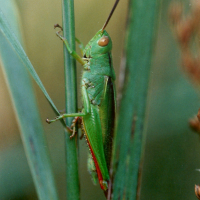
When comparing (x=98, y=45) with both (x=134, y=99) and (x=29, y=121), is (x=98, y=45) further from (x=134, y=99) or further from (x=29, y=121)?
(x=134, y=99)

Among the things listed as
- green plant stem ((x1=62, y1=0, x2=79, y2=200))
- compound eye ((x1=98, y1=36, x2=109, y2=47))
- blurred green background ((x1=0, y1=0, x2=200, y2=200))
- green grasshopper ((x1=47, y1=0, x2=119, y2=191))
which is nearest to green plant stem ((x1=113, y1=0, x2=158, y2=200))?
green plant stem ((x1=62, y1=0, x2=79, y2=200))

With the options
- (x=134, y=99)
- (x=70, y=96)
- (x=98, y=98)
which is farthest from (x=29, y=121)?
(x=98, y=98)

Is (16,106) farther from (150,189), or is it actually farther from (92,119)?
(150,189)

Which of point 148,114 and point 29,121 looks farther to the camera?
point 148,114

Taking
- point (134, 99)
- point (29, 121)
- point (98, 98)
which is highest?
point (134, 99)

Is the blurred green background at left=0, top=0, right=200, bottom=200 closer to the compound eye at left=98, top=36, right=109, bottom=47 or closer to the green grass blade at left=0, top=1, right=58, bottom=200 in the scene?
the compound eye at left=98, top=36, right=109, bottom=47

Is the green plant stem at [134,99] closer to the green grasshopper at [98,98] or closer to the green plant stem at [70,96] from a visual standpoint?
the green plant stem at [70,96]

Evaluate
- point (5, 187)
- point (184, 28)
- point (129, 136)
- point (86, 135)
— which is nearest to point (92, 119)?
point (86, 135)
